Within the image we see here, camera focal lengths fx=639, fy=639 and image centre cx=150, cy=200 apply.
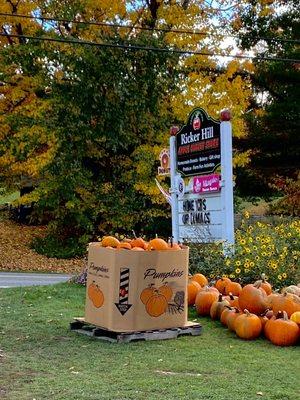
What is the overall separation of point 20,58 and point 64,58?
4.45 ft

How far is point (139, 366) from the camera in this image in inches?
206

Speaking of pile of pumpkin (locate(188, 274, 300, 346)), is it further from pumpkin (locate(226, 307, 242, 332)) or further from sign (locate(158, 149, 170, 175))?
sign (locate(158, 149, 170, 175))

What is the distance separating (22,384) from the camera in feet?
15.3

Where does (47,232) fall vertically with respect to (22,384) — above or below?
above

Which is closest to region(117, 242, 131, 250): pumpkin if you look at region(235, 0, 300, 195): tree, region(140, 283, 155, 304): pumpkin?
region(140, 283, 155, 304): pumpkin

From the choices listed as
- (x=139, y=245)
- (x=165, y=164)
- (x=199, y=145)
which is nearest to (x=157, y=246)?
(x=139, y=245)

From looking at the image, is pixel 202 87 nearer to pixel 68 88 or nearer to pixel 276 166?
pixel 68 88

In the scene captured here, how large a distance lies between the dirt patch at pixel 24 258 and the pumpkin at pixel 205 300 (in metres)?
11.8

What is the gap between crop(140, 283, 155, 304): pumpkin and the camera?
6.33m

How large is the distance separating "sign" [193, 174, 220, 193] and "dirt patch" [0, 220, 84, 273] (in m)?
9.12

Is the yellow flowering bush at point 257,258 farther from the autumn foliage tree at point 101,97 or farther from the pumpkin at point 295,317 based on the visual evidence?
the autumn foliage tree at point 101,97

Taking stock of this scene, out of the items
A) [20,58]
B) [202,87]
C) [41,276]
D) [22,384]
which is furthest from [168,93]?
[22,384]

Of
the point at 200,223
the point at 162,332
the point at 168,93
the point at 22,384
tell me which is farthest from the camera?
the point at 168,93

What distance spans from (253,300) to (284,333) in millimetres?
733
